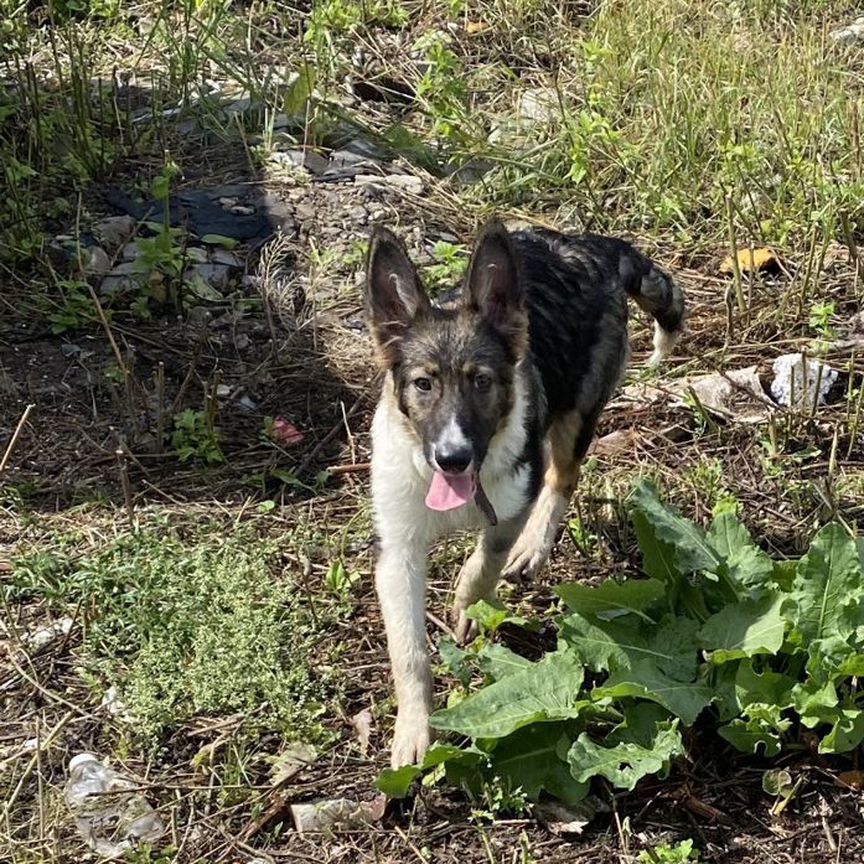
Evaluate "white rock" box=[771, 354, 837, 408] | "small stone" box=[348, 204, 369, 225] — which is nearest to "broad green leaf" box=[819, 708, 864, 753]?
"white rock" box=[771, 354, 837, 408]

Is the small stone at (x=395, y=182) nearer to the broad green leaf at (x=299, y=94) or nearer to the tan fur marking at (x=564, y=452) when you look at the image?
the broad green leaf at (x=299, y=94)

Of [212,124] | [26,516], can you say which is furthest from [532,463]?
[212,124]

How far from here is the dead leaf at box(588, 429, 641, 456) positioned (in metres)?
5.69

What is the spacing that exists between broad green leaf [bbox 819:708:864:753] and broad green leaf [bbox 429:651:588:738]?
661 mm

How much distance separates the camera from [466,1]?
350 inches

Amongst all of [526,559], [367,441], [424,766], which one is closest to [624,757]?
[424,766]

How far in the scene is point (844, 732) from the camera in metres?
3.81

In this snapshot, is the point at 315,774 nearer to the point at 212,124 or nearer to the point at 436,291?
the point at 436,291

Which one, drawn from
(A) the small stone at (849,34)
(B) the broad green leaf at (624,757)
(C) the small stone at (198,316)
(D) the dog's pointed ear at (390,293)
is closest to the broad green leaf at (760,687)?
(B) the broad green leaf at (624,757)

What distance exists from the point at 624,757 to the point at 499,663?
480mm

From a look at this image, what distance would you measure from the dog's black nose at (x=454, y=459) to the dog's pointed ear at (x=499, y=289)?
48 cm

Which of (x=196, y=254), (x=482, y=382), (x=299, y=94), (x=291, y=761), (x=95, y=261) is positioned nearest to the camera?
(x=291, y=761)

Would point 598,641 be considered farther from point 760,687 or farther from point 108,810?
point 108,810

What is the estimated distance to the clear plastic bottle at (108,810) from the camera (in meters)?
3.85
